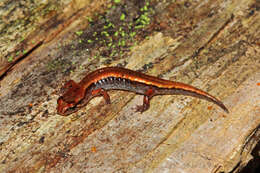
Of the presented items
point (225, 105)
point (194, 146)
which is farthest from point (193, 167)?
point (225, 105)

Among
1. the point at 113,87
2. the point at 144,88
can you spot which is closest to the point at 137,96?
the point at 144,88

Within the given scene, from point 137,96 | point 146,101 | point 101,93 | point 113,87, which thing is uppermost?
point 113,87

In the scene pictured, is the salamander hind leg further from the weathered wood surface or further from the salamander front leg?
the salamander front leg

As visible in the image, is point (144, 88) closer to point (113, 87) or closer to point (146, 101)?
point (146, 101)

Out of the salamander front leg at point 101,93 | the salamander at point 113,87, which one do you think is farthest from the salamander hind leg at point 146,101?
the salamander front leg at point 101,93

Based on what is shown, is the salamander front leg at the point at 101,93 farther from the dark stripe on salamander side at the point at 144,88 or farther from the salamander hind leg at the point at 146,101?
the salamander hind leg at the point at 146,101

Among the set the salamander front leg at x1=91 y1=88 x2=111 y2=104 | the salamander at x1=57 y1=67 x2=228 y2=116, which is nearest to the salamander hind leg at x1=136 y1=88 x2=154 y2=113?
the salamander at x1=57 y1=67 x2=228 y2=116
